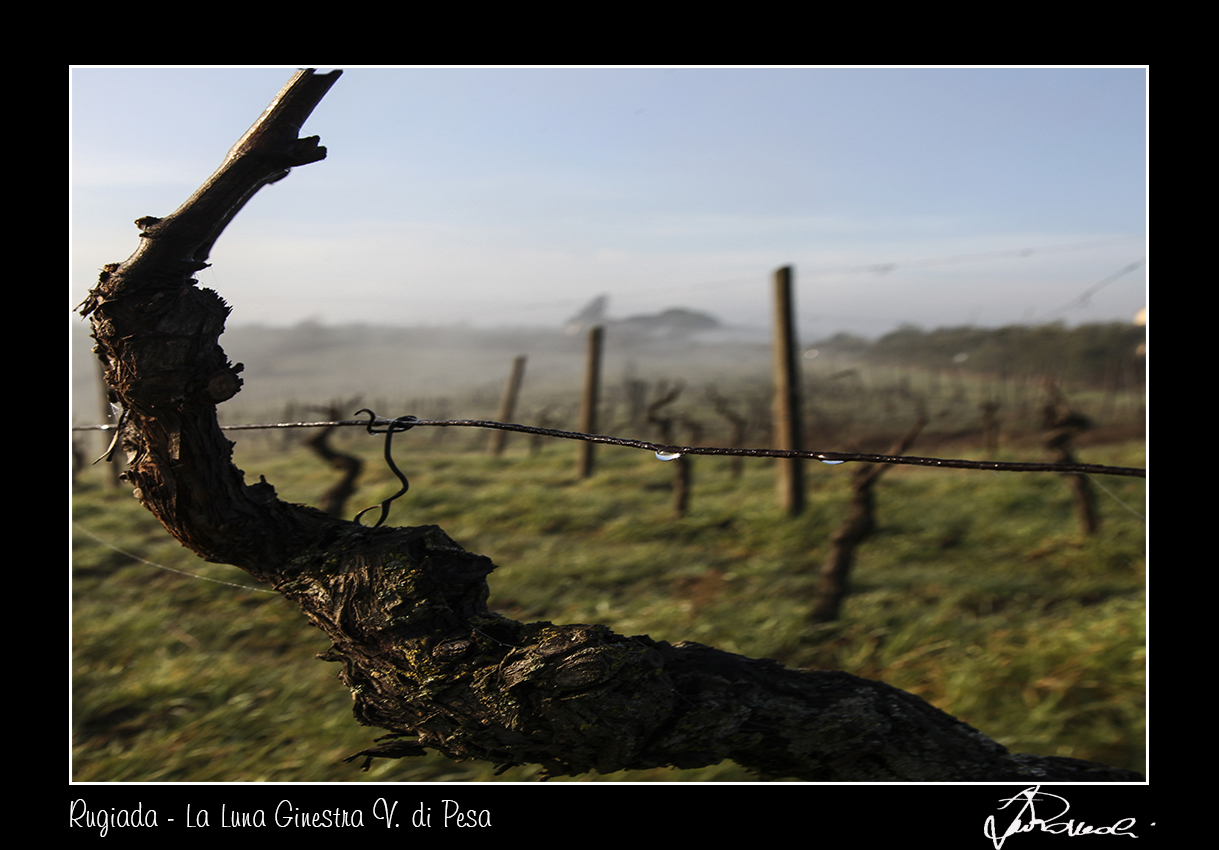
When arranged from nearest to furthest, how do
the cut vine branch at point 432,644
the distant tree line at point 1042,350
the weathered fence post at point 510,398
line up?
the cut vine branch at point 432,644 < the weathered fence post at point 510,398 < the distant tree line at point 1042,350

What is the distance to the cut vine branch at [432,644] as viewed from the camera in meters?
1.79

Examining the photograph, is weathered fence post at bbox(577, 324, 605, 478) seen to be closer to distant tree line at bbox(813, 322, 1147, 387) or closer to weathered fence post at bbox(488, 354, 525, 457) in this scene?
weathered fence post at bbox(488, 354, 525, 457)

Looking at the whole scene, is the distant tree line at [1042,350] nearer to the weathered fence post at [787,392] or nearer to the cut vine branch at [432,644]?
the weathered fence post at [787,392]

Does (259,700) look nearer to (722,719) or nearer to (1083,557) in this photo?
(722,719)

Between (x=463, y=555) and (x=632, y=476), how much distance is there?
877cm

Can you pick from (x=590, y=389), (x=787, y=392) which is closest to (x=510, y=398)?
(x=590, y=389)

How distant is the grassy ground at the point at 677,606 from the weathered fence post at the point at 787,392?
342mm

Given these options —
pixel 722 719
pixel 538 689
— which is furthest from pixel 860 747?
pixel 538 689

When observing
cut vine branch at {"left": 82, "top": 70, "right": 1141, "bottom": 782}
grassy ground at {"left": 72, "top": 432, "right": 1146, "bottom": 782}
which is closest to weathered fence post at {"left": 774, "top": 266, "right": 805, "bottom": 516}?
grassy ground at {"left": 72, "top": 432, "right": 1146, "bottom": 782}

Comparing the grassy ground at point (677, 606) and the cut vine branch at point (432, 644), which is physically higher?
the cut vine branch at point (432, 644)

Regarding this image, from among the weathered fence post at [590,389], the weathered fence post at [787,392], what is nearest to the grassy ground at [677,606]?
the weathered fence post at [787,392]

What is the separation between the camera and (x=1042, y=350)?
1602 cm

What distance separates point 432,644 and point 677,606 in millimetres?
5446

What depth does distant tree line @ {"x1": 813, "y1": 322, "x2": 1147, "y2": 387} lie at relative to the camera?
1581 cm
